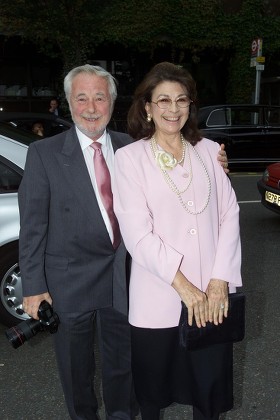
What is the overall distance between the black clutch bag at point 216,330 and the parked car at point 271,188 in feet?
15.1

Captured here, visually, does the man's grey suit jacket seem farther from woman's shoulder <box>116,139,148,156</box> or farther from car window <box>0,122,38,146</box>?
car window <box>0,122,38,146</box>

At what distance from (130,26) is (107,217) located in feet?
51.5

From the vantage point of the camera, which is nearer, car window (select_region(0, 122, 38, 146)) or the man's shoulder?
the man's shoulder

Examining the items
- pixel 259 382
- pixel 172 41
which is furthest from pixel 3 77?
pixel 259 382

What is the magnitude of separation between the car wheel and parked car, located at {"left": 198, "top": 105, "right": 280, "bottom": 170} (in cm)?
781

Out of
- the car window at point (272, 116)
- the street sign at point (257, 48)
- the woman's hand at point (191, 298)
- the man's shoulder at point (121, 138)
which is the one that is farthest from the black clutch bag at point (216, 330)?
the street sign at point (257, 48)

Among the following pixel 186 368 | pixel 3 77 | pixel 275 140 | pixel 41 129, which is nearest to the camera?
pixel 186 368

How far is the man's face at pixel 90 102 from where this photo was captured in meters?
2.08

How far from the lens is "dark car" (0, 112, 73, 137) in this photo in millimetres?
7161

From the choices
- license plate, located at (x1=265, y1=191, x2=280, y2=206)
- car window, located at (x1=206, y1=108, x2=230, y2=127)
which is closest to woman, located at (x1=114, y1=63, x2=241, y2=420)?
license plate, located at (x1=265, y1=191, x2=280, y2=206)

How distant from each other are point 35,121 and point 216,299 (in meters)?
5.84

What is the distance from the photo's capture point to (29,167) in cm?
206

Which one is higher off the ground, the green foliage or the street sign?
the green foliage

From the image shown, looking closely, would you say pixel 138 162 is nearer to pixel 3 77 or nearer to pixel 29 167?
pixel 29 167
